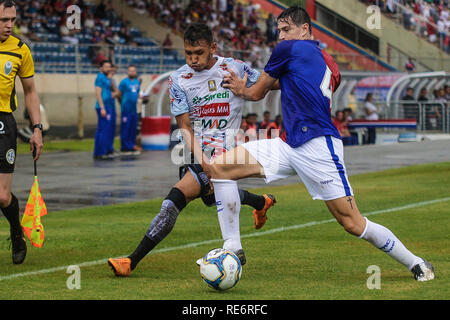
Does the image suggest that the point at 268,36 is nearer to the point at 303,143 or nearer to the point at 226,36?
the point at 226,36

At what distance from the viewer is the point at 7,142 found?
26.6 ft

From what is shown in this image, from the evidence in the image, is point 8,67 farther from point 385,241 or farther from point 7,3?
point 385,241

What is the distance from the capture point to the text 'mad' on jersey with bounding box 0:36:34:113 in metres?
8.07

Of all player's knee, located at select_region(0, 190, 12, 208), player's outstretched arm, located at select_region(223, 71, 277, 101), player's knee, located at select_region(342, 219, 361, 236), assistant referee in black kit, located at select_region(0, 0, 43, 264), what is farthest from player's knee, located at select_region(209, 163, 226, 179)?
player's knee, located at select_region(0, 190, 12, 208)

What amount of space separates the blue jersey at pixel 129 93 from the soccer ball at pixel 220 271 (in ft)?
50.2

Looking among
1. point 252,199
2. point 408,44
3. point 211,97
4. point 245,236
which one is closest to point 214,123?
point 211,97

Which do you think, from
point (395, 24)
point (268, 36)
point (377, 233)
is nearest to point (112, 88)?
point (377, 233)

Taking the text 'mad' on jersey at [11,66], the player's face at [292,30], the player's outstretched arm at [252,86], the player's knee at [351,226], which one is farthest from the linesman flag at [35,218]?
the player's knee at [351,226]

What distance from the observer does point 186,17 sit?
143ft

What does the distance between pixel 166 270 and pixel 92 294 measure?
4.03ft

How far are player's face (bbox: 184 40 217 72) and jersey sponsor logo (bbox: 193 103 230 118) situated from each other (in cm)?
33

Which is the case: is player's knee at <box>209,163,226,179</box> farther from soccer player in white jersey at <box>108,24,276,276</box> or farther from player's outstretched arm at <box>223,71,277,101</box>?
player's outstretched arm at <box>223,71,277,101</box>

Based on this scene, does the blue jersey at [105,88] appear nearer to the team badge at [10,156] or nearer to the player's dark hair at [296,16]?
the team badge at [10,156]

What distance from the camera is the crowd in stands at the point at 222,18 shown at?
42.3 m
